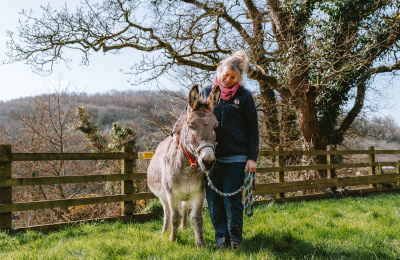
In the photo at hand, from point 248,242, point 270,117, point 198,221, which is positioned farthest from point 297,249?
point 270,117

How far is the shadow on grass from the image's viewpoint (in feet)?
10.0

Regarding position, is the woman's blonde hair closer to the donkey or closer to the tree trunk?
the donkey

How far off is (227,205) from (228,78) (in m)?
1.45

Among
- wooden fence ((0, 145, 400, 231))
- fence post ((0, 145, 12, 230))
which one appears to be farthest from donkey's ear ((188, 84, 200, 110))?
fence post ((0, 145, 12, 230))

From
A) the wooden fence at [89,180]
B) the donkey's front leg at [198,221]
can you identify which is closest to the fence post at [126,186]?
the wooden fence at [89,180]

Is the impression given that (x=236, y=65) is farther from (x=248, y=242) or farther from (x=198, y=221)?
(x=248, y=242)

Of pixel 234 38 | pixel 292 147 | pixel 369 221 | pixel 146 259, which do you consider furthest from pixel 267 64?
pixel 146 259

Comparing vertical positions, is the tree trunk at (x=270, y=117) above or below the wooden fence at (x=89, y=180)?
above

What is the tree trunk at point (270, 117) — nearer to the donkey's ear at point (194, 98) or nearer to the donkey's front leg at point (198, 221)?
the donkey's front leg at point (198, 221)

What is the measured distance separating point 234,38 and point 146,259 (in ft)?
30.1

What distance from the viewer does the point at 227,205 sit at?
3.37 meters

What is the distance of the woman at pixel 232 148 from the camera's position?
3.34 metres

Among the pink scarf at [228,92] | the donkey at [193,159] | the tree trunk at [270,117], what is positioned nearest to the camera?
the donkey at [193,159]

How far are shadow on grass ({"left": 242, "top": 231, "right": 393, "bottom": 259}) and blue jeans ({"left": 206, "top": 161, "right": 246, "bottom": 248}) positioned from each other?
21 centimetres
